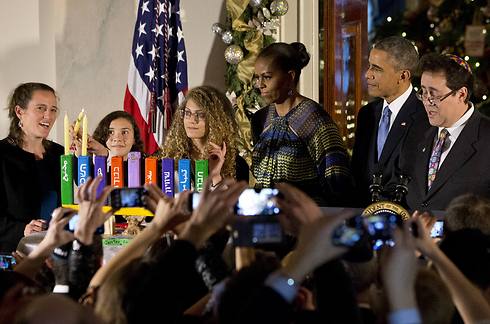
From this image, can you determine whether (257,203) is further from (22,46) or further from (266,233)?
(22,46)

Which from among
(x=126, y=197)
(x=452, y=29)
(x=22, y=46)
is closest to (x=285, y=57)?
(x=126, y=197)

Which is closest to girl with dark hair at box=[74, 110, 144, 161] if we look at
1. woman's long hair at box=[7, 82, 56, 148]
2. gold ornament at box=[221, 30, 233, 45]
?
woman's long hair at box=[7, 82, 56, 148]

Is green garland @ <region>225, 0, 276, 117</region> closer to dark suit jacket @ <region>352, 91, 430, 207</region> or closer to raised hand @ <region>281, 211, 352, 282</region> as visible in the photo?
dark suit jacket @ <region>352, 91, 430, 207</region>

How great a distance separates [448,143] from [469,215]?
4.62 ft

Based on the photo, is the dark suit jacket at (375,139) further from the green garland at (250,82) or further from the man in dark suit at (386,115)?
the green garland at (250,82)

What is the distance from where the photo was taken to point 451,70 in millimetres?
4074

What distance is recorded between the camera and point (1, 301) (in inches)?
80.3

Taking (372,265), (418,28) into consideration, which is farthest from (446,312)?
(418,28)

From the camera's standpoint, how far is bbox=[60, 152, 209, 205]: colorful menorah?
414 cm

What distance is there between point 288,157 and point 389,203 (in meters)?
0.85

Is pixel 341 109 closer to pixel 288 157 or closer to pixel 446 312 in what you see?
pixel 288 157

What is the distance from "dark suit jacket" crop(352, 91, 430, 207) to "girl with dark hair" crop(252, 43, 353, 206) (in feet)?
0.44

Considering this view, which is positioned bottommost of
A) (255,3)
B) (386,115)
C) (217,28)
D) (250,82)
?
(386,115)

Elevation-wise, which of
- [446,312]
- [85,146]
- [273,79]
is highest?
[273,79]
